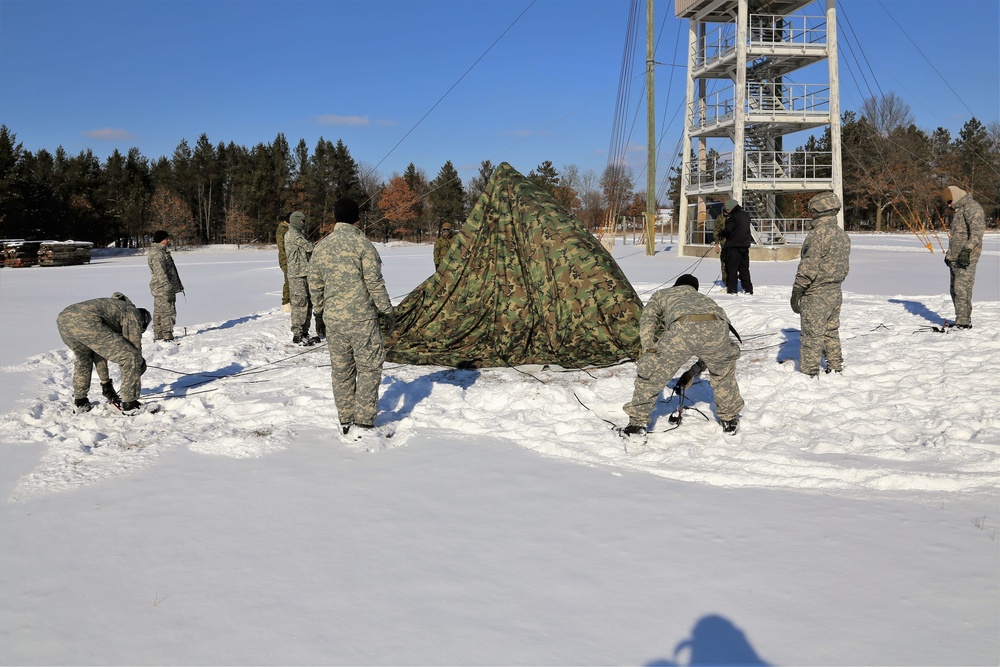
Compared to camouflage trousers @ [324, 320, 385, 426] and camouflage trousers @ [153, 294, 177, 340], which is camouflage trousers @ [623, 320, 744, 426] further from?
camouflage trousers @ [153, 294, 177, 340]

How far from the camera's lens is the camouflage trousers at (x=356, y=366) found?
6.13 m

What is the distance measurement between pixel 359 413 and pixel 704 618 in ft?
12.3

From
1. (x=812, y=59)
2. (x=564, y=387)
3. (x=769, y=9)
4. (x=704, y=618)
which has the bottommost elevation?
(x=704, y=618)

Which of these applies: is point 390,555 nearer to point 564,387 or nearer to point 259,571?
point 259,571

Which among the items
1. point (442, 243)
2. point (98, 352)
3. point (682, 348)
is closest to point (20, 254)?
point (442, 243)

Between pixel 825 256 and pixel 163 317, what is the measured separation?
986 centimetres

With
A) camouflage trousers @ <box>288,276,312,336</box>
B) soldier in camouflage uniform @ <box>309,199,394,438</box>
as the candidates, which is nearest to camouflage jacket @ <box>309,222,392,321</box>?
soldier in camouflage uniform @ <box>309,199,394,438</box>

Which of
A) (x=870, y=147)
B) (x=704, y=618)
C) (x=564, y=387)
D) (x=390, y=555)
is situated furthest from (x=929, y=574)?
(x=870, y=147)

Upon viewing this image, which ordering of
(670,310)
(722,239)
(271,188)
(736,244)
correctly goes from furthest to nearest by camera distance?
(271,188), (722,239), (736,244), (670,310)

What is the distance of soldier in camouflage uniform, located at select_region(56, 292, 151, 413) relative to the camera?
6883mm

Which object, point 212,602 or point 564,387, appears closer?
point 212,602

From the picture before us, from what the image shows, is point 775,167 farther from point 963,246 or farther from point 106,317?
point 106,317

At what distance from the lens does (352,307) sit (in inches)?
240

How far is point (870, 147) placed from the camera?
56.9 meters
